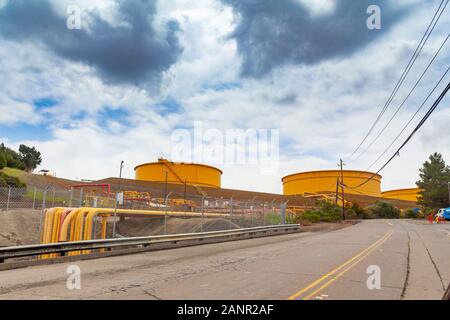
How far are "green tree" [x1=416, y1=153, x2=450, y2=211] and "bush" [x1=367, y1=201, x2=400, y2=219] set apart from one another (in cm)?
650

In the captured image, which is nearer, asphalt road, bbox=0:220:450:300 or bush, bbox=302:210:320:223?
asphalt road, bbox=0:220:450:300

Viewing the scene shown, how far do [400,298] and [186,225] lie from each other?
20.3 m

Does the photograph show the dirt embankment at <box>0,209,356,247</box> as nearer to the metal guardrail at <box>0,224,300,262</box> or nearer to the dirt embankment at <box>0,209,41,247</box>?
the dirt embankment at <box>0,209,41,247</box>

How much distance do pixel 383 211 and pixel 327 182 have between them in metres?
20.1

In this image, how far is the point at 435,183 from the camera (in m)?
69.0

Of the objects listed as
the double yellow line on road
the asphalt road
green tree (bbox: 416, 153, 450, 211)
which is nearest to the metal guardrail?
the asphalt road

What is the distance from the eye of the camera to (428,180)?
72.4 meters

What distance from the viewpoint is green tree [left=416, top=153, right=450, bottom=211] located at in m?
66.4

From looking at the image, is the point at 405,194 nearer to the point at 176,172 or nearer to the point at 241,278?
the point at 176,172

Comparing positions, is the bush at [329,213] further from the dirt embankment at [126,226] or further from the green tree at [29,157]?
the green tree at [29,157]

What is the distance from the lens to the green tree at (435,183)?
66.4 metres

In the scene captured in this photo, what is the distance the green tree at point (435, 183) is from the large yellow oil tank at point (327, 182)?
1345cm
